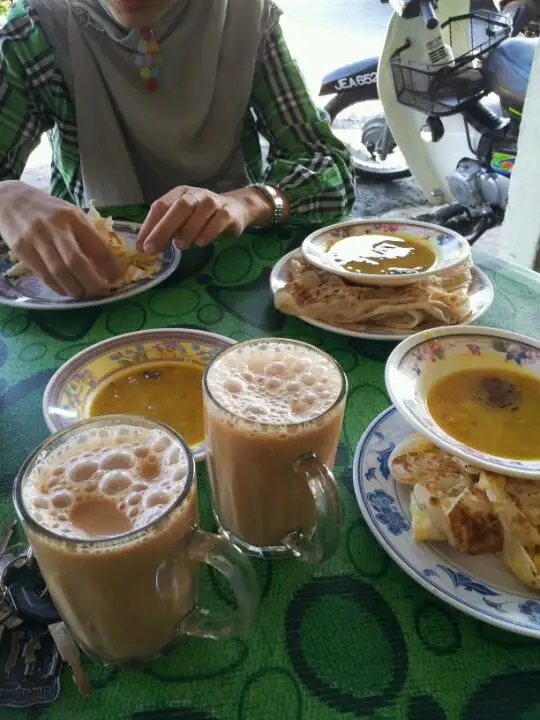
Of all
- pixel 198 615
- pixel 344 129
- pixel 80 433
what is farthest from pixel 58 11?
pixel 344 129

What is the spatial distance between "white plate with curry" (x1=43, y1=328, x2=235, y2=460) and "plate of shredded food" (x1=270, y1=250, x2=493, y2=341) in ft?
0.58

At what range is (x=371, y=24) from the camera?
756 cm

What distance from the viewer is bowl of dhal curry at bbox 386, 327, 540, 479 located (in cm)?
65

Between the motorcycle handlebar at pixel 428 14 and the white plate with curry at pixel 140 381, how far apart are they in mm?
3073

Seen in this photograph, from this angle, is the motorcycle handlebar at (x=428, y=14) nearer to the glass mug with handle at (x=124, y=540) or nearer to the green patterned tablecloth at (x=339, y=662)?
the green patterned tablecloth at (x=339, y=662)

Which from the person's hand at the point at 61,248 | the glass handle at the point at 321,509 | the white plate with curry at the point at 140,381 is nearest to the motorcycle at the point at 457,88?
the person's hand at the point at 61,248

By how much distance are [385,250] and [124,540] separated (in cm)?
82

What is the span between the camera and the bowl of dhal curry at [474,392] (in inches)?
25.5

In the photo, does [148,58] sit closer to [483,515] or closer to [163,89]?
[163,89]

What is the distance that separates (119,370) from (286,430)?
0.40m

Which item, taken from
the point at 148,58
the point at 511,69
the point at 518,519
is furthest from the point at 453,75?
the point at 518,519

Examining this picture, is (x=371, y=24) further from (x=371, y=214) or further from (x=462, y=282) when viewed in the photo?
(x=462, y=282)

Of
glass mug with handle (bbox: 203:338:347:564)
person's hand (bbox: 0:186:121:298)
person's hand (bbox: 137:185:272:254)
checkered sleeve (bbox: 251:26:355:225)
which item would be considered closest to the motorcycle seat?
checkered sleeve (bbox: 251:26:355:225)

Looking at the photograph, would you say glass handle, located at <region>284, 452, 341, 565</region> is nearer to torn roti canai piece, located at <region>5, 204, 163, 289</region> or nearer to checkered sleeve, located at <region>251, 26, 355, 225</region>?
torn roti canai piece, located at <region>5, 204, 163, 289</region>
